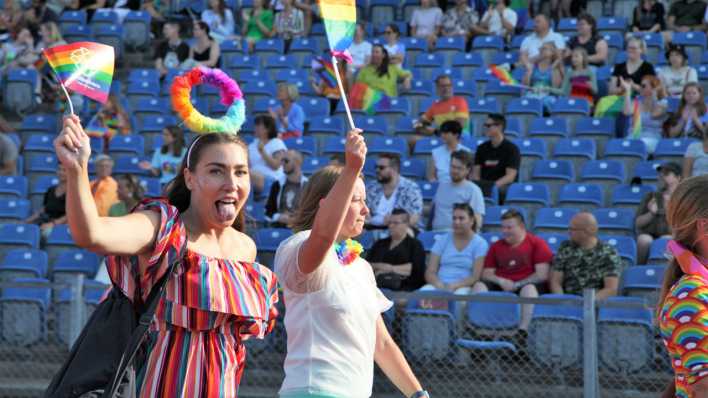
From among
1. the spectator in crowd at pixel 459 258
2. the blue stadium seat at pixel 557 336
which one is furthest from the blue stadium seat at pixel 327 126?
the blue stadium seat at pixel 557 336

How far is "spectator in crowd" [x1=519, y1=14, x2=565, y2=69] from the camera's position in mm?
12359

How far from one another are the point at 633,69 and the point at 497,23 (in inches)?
102

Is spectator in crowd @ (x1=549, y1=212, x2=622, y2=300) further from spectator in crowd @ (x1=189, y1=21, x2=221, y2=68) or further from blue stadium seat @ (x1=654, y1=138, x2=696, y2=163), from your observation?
spectator in crowd @ (x1=189, y1=21, x2=221, y2=68)

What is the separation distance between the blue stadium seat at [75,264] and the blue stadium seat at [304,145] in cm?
236

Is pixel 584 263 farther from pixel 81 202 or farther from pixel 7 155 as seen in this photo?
pixel 7 155

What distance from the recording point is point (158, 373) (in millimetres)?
3547

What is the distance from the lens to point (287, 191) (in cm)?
1026

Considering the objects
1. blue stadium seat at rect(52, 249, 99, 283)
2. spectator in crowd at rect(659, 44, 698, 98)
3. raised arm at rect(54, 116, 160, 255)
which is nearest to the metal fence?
blue stadium seat at rect(52, 249, 99, 283)

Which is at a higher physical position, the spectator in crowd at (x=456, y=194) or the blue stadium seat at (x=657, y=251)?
the spectator in crowd at (x=456, y=194)

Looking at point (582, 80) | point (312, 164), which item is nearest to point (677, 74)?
point (582, 80)

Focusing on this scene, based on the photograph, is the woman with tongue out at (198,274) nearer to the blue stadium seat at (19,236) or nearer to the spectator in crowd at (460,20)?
the blue stadium seat at (19,236)

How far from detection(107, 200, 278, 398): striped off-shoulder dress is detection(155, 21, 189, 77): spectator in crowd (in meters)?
10.5

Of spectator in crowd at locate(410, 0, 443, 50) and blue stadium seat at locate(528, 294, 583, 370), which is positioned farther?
spectator in crowd at locate(410, 0, 443, 50)

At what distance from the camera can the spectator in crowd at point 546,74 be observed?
11992mm
